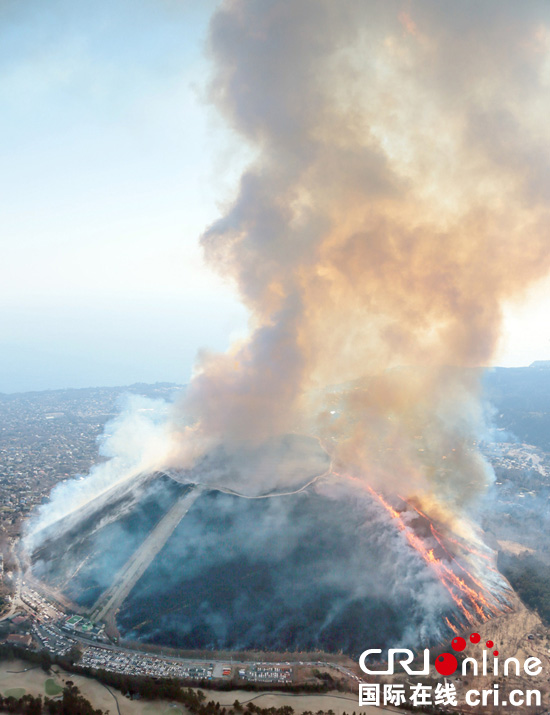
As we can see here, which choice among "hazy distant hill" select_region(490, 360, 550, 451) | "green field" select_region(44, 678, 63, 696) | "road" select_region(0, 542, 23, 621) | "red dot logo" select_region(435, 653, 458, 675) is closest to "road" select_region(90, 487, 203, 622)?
"green field" select_region(44, 678, 63, 696)

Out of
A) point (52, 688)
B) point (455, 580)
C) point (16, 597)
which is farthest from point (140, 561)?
point (455, 580)

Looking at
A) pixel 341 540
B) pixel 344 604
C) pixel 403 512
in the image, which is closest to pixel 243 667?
pixel 344 604

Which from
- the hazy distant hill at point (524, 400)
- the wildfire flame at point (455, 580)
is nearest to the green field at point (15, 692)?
the wildfire flame at point (455, 580)

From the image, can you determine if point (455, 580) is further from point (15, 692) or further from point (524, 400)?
point (524, 400)

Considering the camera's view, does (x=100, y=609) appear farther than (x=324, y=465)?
No

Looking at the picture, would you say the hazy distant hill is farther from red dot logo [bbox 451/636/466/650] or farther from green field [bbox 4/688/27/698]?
green field [bbox 4/688/27/698]

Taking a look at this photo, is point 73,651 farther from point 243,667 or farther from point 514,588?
point 514,588

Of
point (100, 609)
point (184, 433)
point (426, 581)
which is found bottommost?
point (100, 609)

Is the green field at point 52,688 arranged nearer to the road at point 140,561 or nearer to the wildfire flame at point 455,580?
the road at point 140,561
